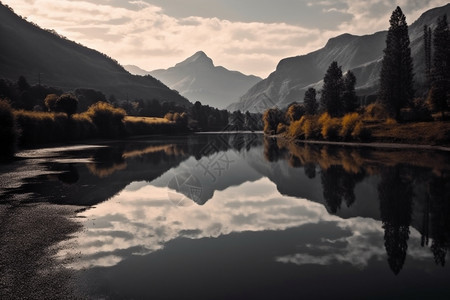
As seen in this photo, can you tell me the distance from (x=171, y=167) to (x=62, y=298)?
4756 cm

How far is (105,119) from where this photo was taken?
146500mm

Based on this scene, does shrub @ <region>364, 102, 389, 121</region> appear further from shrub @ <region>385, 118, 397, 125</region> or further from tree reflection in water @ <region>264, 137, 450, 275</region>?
tree reflection in water @ <region>264, 137, 450, 275</region>

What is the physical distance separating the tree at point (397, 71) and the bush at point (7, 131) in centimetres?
9638

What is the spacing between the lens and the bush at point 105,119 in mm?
144500

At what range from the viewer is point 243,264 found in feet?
61.2

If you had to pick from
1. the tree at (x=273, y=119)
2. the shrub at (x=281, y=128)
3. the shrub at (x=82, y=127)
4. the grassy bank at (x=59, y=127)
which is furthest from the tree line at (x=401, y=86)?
the shrub at (x=82, y=127)

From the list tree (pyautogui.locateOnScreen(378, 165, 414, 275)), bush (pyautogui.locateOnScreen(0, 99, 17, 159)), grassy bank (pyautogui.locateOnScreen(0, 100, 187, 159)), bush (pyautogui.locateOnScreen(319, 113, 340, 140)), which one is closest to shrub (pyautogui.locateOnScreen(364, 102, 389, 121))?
bush (pyautogui.locateOnScreen(319, 113, 340, 140))

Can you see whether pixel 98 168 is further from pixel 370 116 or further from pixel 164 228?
pixel 370 116

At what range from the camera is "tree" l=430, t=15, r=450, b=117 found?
95875mm

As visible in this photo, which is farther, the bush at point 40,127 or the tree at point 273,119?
the tree at point 273,119

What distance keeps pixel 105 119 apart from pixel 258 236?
134 m

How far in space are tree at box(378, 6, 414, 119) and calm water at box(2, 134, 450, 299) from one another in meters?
64.0

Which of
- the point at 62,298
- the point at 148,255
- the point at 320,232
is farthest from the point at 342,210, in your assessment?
the point at 62,298

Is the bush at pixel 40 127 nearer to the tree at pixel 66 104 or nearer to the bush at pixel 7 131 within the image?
the tree at pixel 66 104
